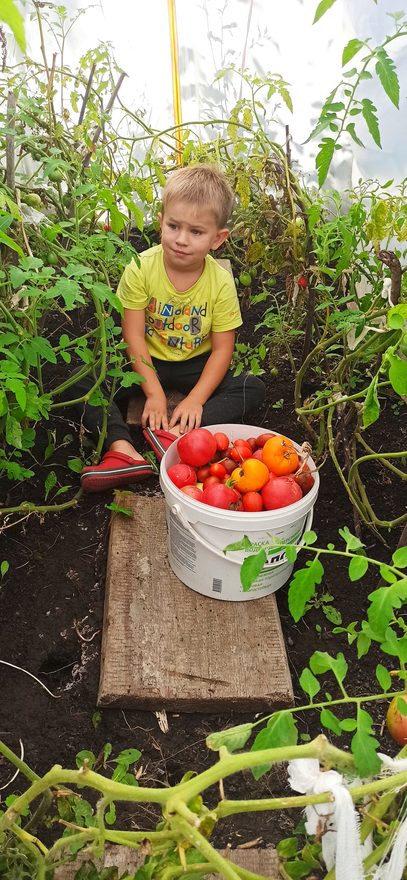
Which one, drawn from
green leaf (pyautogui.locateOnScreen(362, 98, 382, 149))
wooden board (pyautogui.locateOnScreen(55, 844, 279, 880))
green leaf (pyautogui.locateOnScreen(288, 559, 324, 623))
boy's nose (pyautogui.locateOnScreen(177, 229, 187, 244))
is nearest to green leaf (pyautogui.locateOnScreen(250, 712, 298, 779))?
green leaf (pyautogui.locateOnScreen(288, 559, 324, 623))

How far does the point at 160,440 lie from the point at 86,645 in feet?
2.24

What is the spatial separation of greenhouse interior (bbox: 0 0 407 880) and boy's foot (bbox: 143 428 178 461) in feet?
0.04

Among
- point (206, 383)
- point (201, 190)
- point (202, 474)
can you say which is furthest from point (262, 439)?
point (201, 190)

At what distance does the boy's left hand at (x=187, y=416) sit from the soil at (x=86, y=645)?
23cm

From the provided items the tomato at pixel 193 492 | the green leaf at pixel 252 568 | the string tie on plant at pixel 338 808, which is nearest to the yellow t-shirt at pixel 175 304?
the tomato at pixel 193 492

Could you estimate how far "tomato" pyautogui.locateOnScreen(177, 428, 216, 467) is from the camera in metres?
1.88

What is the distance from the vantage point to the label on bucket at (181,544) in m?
1.78

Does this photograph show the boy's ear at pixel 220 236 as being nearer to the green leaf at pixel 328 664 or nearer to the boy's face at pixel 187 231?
the boy's face at pixel 187 231

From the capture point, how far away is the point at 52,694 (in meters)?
1.71

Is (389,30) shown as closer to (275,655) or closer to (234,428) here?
(234,428)

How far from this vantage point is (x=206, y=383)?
245cm

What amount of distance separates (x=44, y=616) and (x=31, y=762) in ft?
1.22

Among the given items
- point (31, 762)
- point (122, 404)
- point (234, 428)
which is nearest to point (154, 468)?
point (234, 428)

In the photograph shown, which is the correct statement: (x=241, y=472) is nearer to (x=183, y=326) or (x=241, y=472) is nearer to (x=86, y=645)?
(x=86, y=645)
